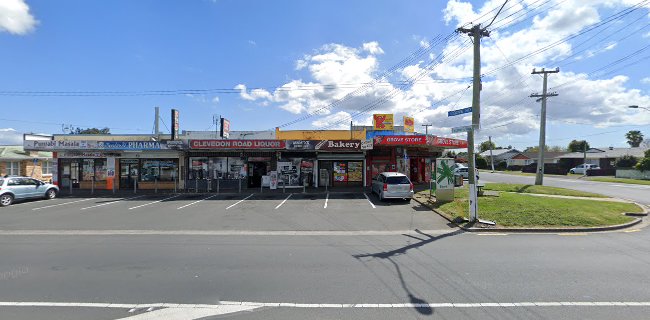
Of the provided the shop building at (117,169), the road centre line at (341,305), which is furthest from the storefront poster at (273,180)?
the road centre line at (341,305)

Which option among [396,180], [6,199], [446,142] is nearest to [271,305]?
[396,180]

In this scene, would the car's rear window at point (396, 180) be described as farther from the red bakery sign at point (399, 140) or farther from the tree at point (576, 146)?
the tree at point (576, 146)

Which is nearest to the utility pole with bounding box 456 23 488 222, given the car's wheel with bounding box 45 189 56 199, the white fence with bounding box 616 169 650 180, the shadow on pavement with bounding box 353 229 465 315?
the shadow on pavement with bounding box 353 229 465 315

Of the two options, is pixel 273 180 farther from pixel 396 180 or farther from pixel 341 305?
pixel 341 305

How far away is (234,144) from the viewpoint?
23.8 metres

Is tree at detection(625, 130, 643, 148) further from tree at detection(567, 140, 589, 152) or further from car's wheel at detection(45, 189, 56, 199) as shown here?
car's wheel at detection(45, 189, 56, 199)

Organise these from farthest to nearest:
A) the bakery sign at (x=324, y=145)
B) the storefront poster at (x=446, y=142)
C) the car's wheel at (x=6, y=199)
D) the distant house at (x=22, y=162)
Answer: the distant house at (x=22, y=162), the storefront poster at (x=446, y=142), the bakery sign at (x=324, y=145), the car's wheel at (x=6, y=199)

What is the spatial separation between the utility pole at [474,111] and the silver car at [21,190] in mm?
23187

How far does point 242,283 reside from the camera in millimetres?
6180

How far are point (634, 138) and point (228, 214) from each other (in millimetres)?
118710

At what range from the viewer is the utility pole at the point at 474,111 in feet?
41.4

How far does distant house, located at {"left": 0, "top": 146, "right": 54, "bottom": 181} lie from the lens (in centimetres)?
3077

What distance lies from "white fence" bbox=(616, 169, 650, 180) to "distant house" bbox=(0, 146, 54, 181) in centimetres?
6442

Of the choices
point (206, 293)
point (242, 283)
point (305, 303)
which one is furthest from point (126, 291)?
point (305, 303)
